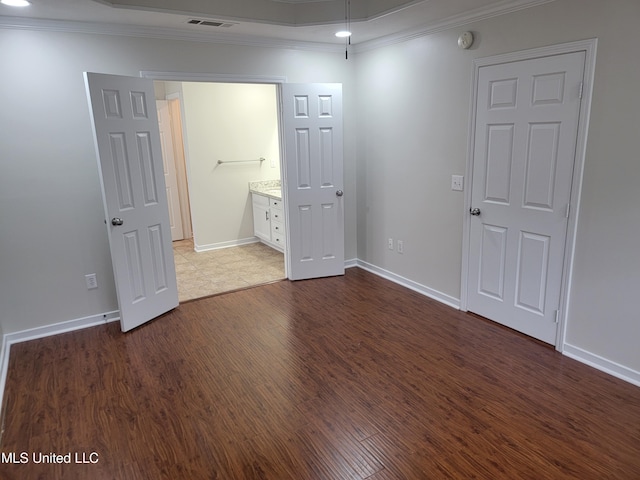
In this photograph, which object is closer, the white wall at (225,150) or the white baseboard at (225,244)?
the white wall at (225,150)

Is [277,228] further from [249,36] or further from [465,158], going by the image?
[465,158]

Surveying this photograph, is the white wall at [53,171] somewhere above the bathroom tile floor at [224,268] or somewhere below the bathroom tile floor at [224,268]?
above

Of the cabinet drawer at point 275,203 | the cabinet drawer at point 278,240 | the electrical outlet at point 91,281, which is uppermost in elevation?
the cabinet drawer at point 275,203

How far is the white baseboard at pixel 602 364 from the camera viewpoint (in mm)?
2666

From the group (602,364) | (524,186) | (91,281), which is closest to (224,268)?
(91,281)

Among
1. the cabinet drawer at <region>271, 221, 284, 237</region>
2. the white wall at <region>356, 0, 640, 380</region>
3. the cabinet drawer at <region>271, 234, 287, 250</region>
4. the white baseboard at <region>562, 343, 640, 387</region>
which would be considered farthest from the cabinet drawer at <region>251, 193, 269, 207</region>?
the white baseboard at <region>562, 343, 640, 387</region>

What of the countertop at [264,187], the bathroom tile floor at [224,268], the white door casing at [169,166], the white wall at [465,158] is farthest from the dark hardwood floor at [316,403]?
the white door casing at [169,166]

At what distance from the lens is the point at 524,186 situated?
3.11 meters

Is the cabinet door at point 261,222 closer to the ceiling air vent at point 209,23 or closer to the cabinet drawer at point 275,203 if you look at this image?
the cabinet drawer at point 275,203

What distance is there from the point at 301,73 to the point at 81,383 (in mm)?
3313

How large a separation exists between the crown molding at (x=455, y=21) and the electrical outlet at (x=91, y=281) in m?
3.38

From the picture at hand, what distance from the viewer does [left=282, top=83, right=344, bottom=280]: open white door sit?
14.0 feet

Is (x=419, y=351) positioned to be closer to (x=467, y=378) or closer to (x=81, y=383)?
(x=467, y=378)

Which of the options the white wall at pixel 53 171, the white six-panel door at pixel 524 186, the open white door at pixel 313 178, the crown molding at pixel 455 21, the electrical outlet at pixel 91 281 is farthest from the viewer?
the open white door at pixel 313 178
